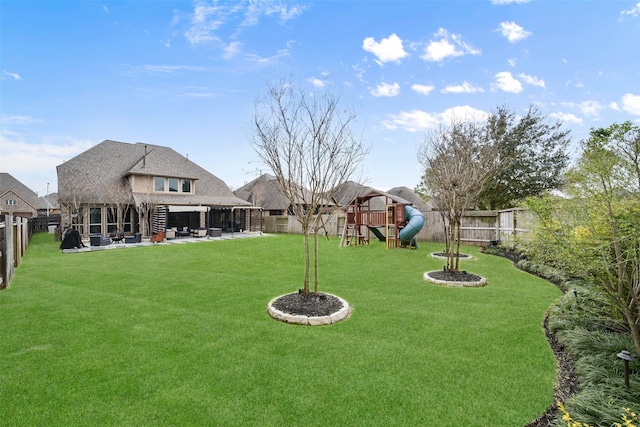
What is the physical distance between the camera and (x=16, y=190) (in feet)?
142

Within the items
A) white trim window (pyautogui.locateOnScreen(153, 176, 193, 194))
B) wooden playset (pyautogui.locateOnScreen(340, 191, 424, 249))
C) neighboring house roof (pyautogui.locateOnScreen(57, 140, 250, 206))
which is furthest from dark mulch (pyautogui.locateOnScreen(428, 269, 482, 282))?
white trim window (pyautogui.locateOnScreen(153, 176, 193, 194))

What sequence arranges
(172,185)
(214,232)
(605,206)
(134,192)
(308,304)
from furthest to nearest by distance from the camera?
(172,185) < (214,232) < (134,192) < (308,304) < (605,206)

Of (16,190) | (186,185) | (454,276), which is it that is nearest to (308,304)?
(454,276)

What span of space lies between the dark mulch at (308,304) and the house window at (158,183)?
19.7 m

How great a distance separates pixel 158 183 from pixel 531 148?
2610 centimetres

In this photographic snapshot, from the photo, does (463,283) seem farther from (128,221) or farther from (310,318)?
(128,221)

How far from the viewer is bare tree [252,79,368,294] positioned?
6.21 m

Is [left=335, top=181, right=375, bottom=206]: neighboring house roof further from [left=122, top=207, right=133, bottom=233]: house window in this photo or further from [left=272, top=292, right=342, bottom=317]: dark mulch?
[left=122, top=207, right=133, bottom=233]: house window

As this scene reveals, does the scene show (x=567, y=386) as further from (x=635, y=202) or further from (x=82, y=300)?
(x=82, y=300)

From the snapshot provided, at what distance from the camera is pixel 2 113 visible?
43.3ft

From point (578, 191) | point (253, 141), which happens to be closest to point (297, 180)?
point (253, 141)

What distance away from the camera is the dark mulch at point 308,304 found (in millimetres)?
5340

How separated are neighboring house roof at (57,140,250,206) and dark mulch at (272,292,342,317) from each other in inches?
675

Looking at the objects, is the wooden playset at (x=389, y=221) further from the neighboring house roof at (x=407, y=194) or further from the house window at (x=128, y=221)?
the neighboring house roof at (x=407, y=194)
